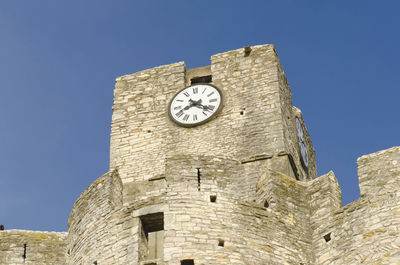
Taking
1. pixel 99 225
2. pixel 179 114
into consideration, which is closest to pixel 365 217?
pixel 99 225

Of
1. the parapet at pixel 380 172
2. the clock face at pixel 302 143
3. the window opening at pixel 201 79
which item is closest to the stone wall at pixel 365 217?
the parapet at pixel 380 172

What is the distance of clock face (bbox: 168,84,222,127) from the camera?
31266 mm

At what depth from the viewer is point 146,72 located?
33.3m

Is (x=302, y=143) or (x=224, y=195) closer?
(x=224, y=195)

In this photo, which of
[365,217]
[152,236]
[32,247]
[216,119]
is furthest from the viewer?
[216,119]

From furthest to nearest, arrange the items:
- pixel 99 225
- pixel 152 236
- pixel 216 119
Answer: pixel 216 119
pixel 99 225
pixel 152 236

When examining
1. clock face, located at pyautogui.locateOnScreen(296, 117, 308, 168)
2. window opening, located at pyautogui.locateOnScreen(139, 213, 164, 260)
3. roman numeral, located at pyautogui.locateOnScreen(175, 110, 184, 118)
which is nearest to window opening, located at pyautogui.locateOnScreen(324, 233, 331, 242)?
window opening, located at pyautogui.locateOnScreen(139, 213, 164, 260)

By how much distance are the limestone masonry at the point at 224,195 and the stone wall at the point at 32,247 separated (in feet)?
0.09

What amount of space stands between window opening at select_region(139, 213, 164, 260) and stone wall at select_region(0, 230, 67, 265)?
13.1 ft

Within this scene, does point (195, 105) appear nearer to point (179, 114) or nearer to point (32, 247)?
point (179, 114)

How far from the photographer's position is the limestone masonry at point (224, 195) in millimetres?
25688

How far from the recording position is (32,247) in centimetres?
2977

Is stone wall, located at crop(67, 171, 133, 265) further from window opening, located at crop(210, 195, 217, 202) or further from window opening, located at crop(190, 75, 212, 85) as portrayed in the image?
window opening, located at crop(190, 75, 212, 85)

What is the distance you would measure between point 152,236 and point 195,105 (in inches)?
246
